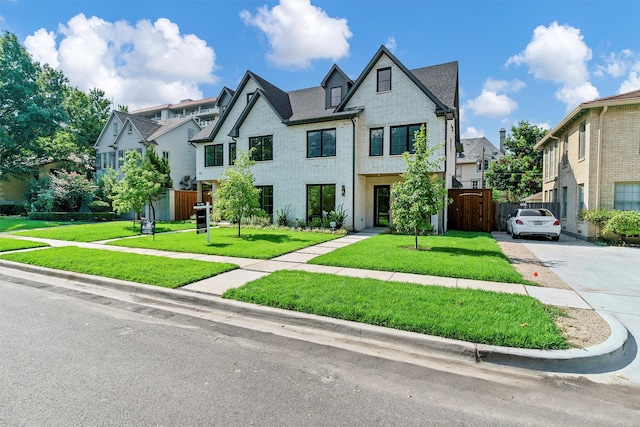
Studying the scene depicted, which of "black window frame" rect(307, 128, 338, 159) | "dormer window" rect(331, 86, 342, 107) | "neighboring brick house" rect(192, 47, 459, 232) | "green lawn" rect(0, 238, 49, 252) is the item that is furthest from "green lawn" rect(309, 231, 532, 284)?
"green lawn" rect(0, 238, 49, 252)

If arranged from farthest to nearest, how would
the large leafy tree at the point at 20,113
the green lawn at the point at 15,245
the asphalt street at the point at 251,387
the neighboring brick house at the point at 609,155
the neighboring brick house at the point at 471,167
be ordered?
the neighboring brick house at the point at 471,167 → the large leafy tree at the point at 20,113 → the neighboring brick house at the point at 609,155 → the green lawn at the point at 15,245 → the asphalt street at the point at 251,387

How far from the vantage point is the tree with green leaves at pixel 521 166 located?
112ft

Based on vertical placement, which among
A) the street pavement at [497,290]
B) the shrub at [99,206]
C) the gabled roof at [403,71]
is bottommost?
the street pavement at [497,290]

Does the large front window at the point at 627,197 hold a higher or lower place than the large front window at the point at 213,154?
lower

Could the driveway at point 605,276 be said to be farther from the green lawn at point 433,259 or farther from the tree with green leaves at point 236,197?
the tree with green leaves at point 236,197

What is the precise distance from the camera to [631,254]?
10844 mm

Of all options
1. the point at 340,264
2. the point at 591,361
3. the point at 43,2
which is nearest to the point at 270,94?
the point at 43,2

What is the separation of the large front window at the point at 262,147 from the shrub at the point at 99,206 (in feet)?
46.2

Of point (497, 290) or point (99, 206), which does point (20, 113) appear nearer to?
Answer: point (99, 206)

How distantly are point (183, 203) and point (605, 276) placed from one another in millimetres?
25107

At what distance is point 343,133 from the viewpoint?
56.3 ft

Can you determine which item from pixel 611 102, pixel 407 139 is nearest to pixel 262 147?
pixel 407 139

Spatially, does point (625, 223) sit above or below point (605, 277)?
above

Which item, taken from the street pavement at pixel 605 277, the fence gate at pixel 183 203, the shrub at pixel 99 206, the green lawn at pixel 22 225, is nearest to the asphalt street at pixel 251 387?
the street pavement at pixel 605 277
